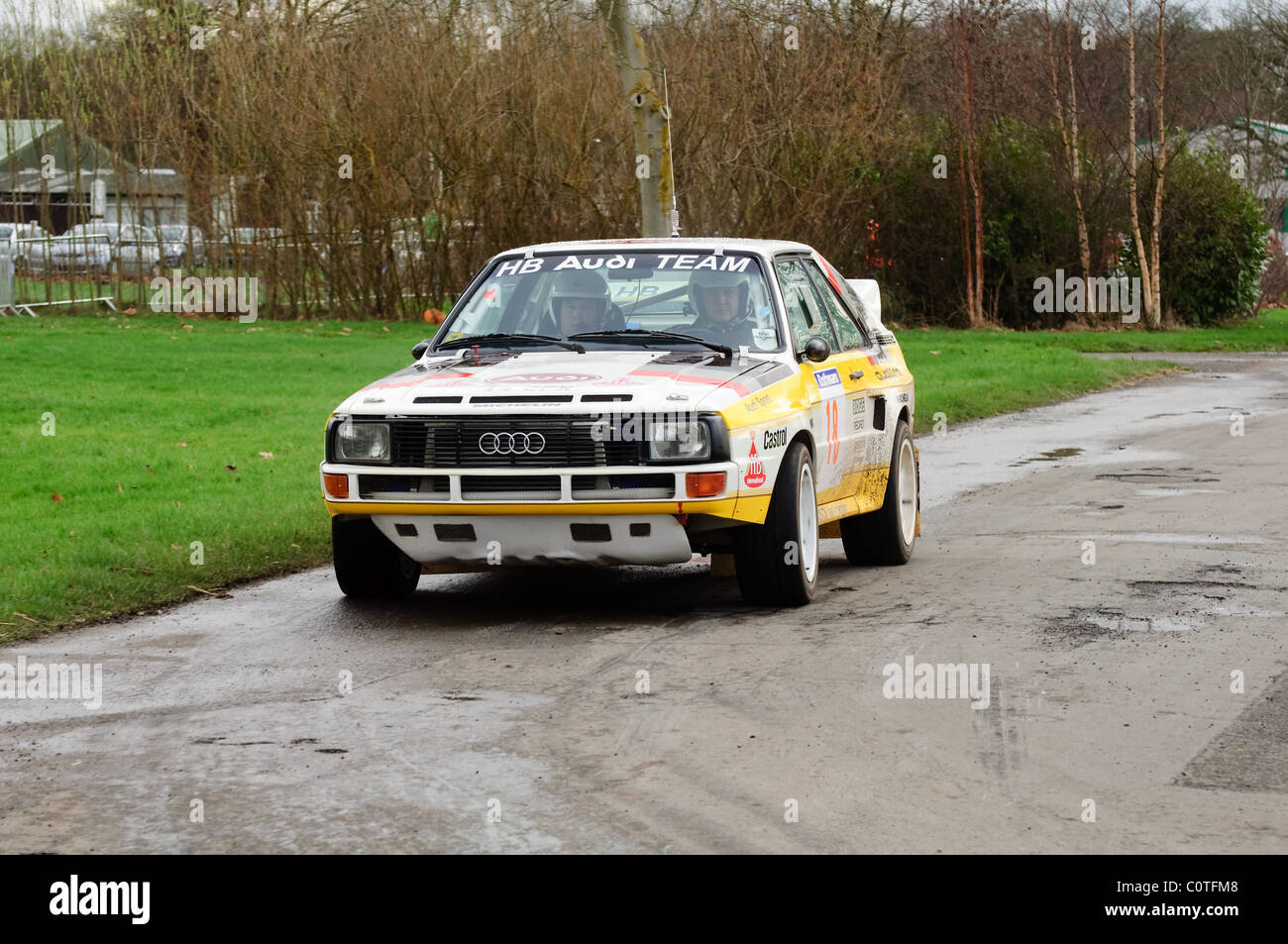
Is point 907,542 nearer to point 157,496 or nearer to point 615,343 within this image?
point 615,343

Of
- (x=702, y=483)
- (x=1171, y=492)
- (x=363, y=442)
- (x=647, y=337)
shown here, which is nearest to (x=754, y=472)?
(x=702, y=483)

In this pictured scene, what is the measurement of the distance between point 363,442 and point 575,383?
99 cm

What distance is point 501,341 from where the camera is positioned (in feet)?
31.0

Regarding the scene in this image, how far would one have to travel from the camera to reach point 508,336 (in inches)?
371

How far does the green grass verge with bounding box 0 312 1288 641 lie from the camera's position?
9.86 m

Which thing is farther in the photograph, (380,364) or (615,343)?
(380,364)

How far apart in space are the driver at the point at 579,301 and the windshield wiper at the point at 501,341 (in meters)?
0.19

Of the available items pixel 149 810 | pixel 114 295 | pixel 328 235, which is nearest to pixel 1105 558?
pixel 149 810

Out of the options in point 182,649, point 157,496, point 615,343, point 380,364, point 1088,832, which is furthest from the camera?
point 380,364

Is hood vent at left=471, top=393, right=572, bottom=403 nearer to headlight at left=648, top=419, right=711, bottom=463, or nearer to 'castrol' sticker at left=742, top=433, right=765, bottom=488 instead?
headlight at left=648, top=419, right=711, bottom=463

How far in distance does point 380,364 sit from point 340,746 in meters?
17.7
